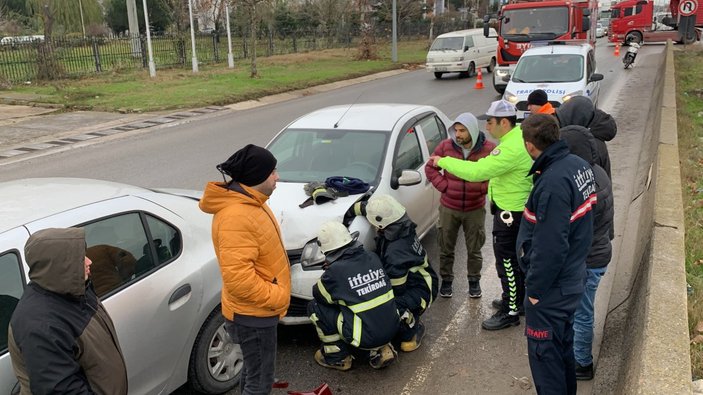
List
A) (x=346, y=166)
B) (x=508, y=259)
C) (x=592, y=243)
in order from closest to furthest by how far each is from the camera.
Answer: (x=592, y=243) < (x=508, y=259) < (x=346, y=166)

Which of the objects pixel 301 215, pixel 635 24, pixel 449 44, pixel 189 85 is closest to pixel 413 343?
pixel 301 215

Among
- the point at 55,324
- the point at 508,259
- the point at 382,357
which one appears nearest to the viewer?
the point at 55,324

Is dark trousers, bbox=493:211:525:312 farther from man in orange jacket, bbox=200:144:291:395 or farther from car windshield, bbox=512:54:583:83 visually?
car windshield, bbox=512:54:583:83

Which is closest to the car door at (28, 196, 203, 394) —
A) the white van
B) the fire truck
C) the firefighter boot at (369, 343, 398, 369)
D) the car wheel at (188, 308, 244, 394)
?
the car wheel at (188, 308, 244, 394)

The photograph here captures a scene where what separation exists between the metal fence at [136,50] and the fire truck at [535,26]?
16610 millimetres

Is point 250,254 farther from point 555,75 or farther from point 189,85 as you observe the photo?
point 189,85

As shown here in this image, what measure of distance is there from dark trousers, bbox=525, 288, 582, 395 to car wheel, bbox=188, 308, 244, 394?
183cm

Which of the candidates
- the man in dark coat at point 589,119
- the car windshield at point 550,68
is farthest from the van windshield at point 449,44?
the man in dark coat at point 589,119

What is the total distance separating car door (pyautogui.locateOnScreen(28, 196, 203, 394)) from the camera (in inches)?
122

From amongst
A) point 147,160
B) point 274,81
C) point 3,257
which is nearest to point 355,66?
point 274,81

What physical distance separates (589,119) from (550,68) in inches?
353

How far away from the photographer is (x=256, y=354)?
312 centimetres

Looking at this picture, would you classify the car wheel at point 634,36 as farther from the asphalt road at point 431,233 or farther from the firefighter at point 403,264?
the firefighter at point 403,264

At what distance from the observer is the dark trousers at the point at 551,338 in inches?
125
